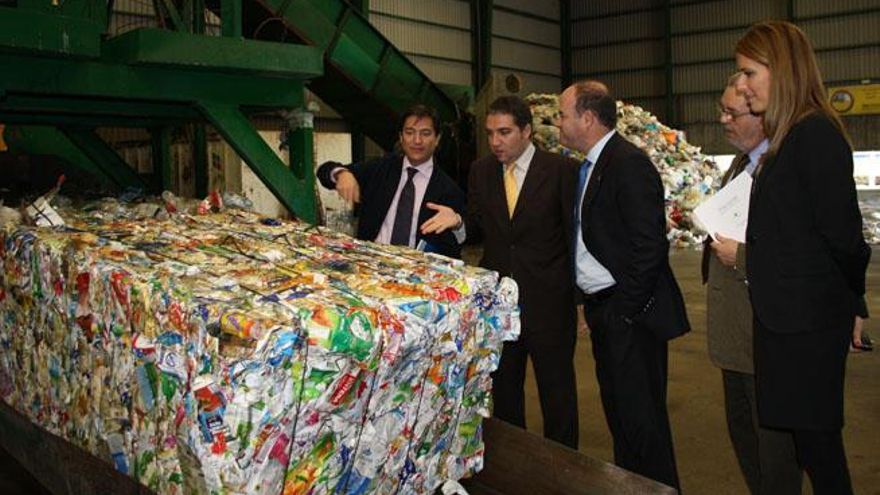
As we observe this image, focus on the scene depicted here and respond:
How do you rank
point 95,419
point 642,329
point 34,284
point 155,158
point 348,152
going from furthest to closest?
point 348,152, point 155,158, point 642,329, point 34,284, point 95,419

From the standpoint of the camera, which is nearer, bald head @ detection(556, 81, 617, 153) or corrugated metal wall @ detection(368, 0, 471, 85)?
bald head @ detection(556, 81, 617, 153)

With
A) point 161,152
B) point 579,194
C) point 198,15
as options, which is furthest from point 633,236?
point 161,152

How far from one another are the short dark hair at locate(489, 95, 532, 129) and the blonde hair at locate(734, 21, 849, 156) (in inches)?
44.2

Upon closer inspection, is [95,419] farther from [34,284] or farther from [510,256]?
[510,256]

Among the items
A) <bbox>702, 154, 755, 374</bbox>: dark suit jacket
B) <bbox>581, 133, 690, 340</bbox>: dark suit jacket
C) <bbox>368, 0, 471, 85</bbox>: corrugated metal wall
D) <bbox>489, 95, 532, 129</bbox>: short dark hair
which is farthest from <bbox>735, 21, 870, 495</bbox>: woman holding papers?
<bbox>368, 0, 471, 85</bbox>: corrugated metal wall

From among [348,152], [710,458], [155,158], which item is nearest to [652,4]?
[348,152]

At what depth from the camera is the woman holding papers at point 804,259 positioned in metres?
1.91

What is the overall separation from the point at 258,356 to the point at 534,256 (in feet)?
5.65

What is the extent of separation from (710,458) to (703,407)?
0.76m

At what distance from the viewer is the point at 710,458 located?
3488 millimetres

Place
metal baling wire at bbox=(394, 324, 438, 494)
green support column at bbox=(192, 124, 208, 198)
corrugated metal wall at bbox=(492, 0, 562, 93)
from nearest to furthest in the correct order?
metal baling wire at bbox=(394, 324, 438, 494) < green support column at bbox=(192, 124, 208, 198) < corrugated metal wall at bbox=(492, 0, 562, 93)

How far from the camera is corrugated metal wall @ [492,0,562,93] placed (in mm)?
18328

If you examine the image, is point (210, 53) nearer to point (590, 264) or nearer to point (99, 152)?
point (590, 264)

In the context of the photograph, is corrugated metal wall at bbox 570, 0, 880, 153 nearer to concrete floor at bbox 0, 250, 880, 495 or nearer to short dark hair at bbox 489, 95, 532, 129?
concrete floor at bbox 0, 250, 880, 495
